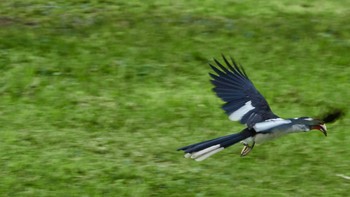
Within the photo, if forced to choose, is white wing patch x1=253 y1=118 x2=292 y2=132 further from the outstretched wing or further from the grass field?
the grass field

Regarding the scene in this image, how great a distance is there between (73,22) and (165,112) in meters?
2.81

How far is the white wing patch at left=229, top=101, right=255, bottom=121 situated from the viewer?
679cm

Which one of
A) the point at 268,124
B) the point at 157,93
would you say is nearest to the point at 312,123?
the point at 268,124

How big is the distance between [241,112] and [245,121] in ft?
0.45

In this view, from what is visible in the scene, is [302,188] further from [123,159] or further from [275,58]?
[275,58]

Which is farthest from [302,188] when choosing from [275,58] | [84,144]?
[275,58]

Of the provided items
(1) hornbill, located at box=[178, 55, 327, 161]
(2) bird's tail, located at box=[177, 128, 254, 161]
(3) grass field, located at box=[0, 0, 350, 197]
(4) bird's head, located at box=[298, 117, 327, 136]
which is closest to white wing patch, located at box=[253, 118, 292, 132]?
(1) hornbill, located at box=[178, 55, 327, 161]

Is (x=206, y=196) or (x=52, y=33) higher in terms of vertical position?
(x=52, y=33)

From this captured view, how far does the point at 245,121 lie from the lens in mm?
6734

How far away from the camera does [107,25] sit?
10617mm

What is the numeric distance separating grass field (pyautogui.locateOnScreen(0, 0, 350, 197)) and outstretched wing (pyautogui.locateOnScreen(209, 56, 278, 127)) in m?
0.55

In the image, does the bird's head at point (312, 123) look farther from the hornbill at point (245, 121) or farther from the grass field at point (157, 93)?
the grass field at point (157, 93)

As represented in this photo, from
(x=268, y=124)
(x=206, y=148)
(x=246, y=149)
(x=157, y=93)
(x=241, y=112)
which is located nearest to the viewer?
(x=206, y=148)

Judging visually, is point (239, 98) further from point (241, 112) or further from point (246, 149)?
point (246, 149)
